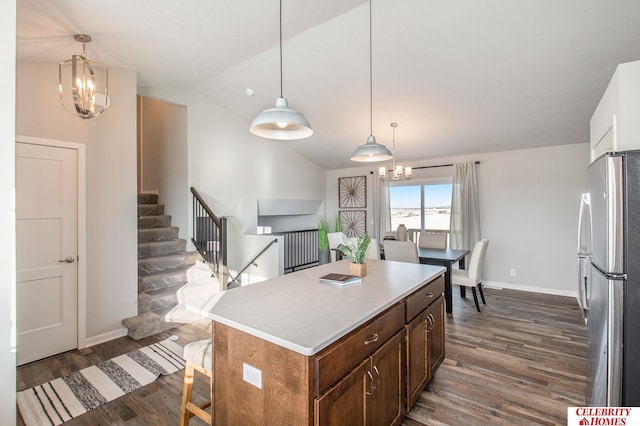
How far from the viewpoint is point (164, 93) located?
4.34m

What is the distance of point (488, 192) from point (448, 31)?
3.35 metres

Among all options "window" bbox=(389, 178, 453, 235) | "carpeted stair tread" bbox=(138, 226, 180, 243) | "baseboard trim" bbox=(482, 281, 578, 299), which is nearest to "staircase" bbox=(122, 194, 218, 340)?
"carpeted stair tread" bbox=(138, 226, 180, 243)

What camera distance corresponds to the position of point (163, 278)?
3986mm

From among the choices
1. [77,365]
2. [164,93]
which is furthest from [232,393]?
[164,93]

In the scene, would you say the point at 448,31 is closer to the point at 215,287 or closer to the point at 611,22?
the point at 611,22

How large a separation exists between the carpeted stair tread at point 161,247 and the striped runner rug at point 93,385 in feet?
4.96

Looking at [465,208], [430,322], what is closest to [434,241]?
[465,208]

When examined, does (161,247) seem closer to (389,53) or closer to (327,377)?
(327,377)

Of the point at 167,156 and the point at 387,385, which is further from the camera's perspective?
the point at 167,156

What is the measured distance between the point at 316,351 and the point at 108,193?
3348mm

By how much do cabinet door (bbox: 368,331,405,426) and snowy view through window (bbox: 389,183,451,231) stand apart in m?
4.61

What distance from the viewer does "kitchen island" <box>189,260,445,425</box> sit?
1194 mm

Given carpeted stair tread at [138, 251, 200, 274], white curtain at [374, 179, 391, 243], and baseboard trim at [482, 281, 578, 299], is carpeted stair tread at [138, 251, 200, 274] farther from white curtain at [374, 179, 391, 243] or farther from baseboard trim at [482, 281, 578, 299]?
baseboard trim at [482, 281, 578, 299]

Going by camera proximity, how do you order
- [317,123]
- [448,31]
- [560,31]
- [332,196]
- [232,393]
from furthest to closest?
[332,196] → [317,123] → [448,31] → [560,31] → [232,393]
